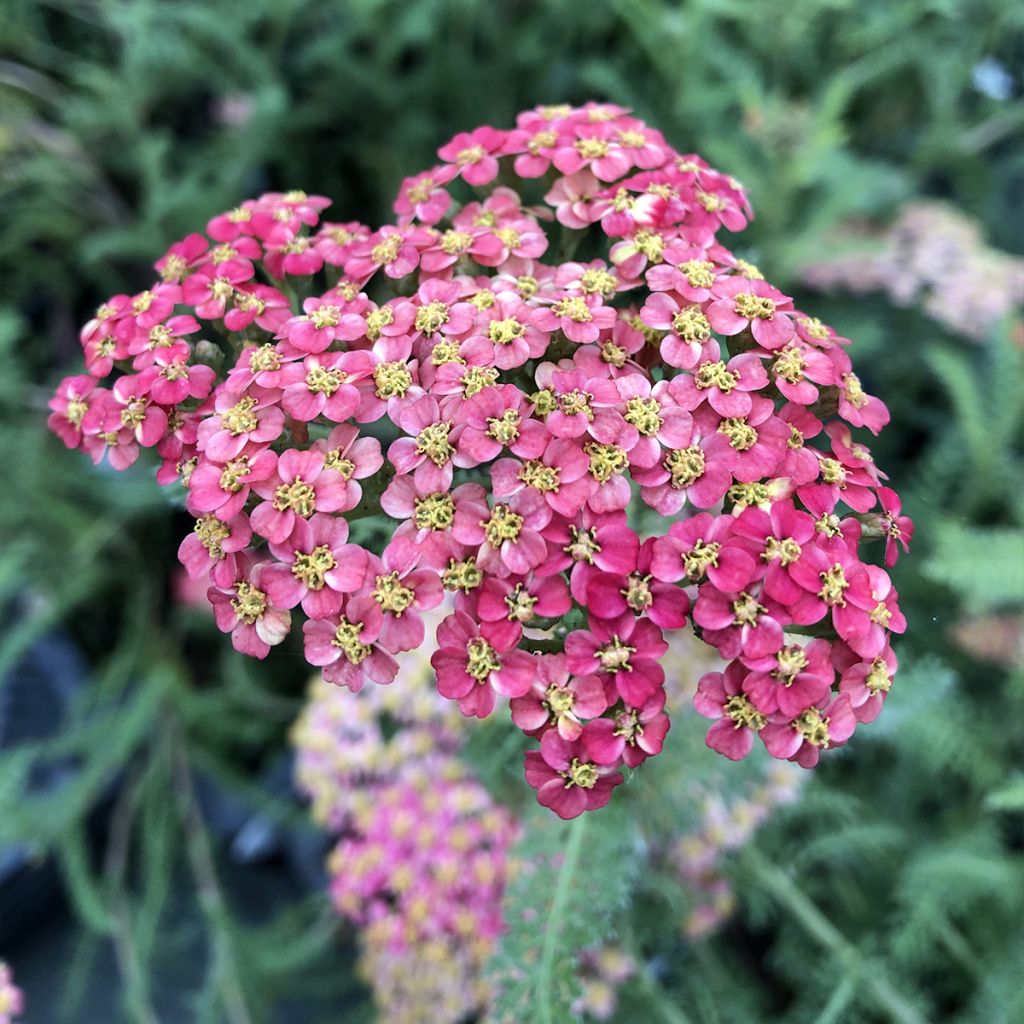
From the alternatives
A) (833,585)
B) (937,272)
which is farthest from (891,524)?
(937,272)

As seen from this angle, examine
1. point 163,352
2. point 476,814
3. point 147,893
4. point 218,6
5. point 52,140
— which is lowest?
point 147,893

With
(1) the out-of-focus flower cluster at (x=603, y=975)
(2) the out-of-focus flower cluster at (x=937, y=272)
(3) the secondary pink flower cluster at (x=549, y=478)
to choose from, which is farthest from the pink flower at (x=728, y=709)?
(2) the out-of-focus flower cluster at (x=937, y=272)

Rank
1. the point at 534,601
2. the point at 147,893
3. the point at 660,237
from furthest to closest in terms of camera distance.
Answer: the point at 147,893, the point at 660,237, the point at 534,601

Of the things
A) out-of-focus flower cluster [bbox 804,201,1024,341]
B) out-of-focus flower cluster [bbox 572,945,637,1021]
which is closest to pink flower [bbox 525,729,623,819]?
out-of-focus flower cluster [bbox 572,945,637,1021]

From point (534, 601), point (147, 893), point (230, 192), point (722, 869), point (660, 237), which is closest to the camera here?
point (534, 601)

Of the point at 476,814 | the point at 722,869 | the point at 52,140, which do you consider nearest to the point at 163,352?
the point at 476,814

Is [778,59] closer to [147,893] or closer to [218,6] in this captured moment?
[218,6]

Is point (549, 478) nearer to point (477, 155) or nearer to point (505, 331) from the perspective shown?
point (505, 331)
